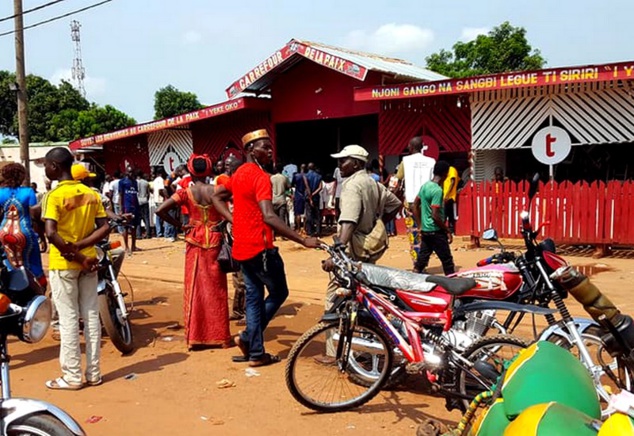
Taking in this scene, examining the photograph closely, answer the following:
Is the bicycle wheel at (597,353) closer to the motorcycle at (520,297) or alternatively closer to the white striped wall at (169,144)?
the motorcycle at (520,297)

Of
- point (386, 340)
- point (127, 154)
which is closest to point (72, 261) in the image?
point (386, 340)

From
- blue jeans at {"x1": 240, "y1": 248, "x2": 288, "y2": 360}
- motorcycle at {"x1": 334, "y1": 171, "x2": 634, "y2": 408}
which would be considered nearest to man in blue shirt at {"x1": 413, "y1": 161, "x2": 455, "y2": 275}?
motorcycle at {"x1": 334, "y1": 171, "x2": 634, "y2": 408}

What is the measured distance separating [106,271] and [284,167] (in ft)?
34.7

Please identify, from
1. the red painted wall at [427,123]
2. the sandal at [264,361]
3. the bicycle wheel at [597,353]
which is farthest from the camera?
the red painted wall at [427,123]

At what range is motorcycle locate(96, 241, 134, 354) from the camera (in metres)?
5.46

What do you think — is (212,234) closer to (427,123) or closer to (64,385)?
(64,385)

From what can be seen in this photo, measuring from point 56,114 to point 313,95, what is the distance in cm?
2415

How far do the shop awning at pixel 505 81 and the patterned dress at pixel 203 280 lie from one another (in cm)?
705

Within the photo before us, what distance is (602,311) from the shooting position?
7.20 ft

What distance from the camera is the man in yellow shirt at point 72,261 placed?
4.48m

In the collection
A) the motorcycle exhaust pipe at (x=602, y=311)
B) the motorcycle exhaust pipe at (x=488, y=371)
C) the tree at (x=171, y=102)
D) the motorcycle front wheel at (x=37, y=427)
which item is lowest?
the motorcycle front wheel at (x=37, y=427)

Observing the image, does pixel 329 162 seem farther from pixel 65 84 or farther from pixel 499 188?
pixel 65 84

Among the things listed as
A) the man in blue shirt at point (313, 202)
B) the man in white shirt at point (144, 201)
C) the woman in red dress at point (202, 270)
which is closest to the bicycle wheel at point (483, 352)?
the woman in red dress at point (202, 270)

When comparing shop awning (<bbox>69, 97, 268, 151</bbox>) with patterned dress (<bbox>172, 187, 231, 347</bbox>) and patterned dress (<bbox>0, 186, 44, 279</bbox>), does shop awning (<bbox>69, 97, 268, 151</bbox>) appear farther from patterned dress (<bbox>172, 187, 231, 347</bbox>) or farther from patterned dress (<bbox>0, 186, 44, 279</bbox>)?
patterned dress (<bbox>172, 187, 231, 347</bbox>)
